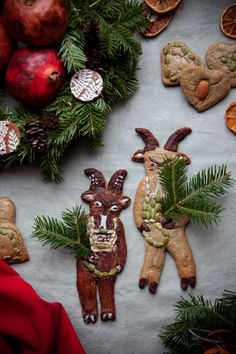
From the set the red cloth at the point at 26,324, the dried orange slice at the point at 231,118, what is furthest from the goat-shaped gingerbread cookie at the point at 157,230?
the red cloth at the point at 26,324

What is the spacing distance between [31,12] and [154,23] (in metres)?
0.30

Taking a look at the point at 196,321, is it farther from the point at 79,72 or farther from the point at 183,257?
the point at 79,72

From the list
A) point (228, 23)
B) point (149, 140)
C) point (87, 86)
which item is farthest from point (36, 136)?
point (228, 23)

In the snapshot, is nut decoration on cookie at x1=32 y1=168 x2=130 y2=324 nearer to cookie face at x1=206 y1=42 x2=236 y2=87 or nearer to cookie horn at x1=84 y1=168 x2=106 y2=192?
cookie horn at x1=84 y1=168 x2=106 y2=192

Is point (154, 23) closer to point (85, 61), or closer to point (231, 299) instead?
point (85, 61)

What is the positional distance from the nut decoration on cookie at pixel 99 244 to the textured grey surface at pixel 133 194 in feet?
0.07

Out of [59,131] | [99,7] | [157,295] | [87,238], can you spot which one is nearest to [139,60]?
[99,7]

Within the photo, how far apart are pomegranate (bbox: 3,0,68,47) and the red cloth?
0.46 m

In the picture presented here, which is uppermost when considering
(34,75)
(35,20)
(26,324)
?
(35,20)

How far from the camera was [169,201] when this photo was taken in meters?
1.19

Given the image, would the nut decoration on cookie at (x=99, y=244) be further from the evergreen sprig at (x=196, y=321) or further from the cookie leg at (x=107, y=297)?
the evergreen sprig at (x=196, y=321)

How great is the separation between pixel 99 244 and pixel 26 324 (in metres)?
0.22

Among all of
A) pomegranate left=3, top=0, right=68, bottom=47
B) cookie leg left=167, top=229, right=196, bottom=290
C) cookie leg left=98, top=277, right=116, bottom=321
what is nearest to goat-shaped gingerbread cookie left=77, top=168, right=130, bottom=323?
cookie leg left=98, top=277, right=116, bottom=321

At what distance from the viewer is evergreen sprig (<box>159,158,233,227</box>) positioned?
117 cm
